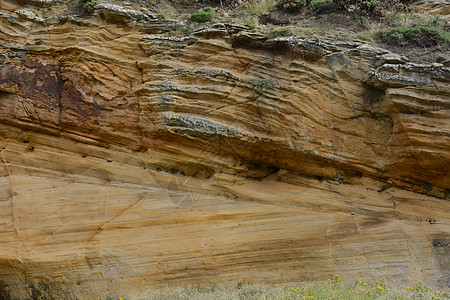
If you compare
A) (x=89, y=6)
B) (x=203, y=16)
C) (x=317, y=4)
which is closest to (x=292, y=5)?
(x=317, y=4)

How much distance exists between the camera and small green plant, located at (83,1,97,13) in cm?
977

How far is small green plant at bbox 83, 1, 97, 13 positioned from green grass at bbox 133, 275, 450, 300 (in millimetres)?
7199

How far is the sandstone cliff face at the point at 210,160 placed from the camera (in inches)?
337

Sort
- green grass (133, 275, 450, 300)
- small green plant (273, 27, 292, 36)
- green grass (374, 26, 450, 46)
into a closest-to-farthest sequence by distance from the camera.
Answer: green grass (133, 275, 450, 300) → small green plant (273, 27, 292, 36) → green grass (374, 26, 450, 46)

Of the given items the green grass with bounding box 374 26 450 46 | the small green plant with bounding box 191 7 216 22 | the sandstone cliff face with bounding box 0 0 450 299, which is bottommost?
the sandstone cliff face with bounding box 0 0 450 299

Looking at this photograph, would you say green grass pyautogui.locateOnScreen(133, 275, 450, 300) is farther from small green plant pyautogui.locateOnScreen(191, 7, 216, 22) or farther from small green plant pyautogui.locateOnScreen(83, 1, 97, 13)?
small green plant pyautogui.locateOnScreen(83, 1, 97, 13)

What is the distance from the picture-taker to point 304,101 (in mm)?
9047

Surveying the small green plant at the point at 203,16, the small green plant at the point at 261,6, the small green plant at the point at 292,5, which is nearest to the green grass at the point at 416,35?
the small green plant at the point at 292,5

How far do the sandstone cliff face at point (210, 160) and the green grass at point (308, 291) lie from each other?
28 centimetres

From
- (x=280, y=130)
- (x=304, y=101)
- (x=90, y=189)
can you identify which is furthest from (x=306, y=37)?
(x=90, y=189)

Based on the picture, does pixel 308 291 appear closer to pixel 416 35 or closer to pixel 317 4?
pixel 416 35

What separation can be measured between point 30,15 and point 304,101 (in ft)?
24.2

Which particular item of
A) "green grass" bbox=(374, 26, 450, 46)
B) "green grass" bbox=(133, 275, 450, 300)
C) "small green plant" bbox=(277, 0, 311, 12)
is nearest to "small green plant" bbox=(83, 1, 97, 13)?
"small green plant" bbox=(277, 0, 311, 12)

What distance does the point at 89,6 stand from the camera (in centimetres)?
979
